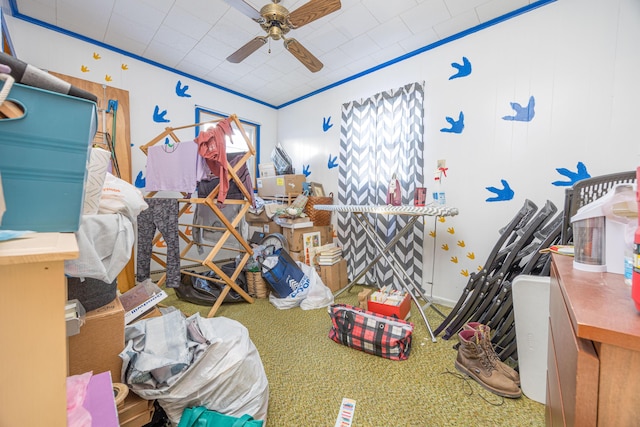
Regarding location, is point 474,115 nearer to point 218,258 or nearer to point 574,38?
point 574,38

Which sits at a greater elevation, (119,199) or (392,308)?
(119,199)

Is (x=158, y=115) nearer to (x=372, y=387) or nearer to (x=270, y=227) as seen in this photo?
(x=270, y=227)

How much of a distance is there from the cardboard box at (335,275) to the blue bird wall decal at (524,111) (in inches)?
79.7

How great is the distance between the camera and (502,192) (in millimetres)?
2121

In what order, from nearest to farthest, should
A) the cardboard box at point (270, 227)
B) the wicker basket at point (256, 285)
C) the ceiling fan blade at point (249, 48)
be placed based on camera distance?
1. the ceiling fan blade at point (249, 48)
2. the wicker basket at point (256, 285)
3. the cardboard box at point (270, 227)

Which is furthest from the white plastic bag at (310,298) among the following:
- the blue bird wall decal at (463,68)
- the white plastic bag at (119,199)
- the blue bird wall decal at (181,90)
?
the blue bird wall decal at (181,90)

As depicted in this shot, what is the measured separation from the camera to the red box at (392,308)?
1945 mm

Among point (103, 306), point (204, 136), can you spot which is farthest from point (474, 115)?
point (103, 306)

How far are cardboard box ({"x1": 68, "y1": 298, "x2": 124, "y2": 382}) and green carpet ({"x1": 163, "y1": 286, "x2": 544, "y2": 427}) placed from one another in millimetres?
716

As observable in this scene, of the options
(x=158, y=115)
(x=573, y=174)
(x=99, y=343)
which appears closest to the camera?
(x=99, y=343)

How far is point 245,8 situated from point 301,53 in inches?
20.3

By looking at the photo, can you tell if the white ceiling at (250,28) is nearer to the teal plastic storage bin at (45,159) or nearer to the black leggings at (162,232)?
the black leggings at (162,232)

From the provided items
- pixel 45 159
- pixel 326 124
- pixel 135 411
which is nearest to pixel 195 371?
pixel 135 411

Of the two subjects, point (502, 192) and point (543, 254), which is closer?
point (543, 254)
